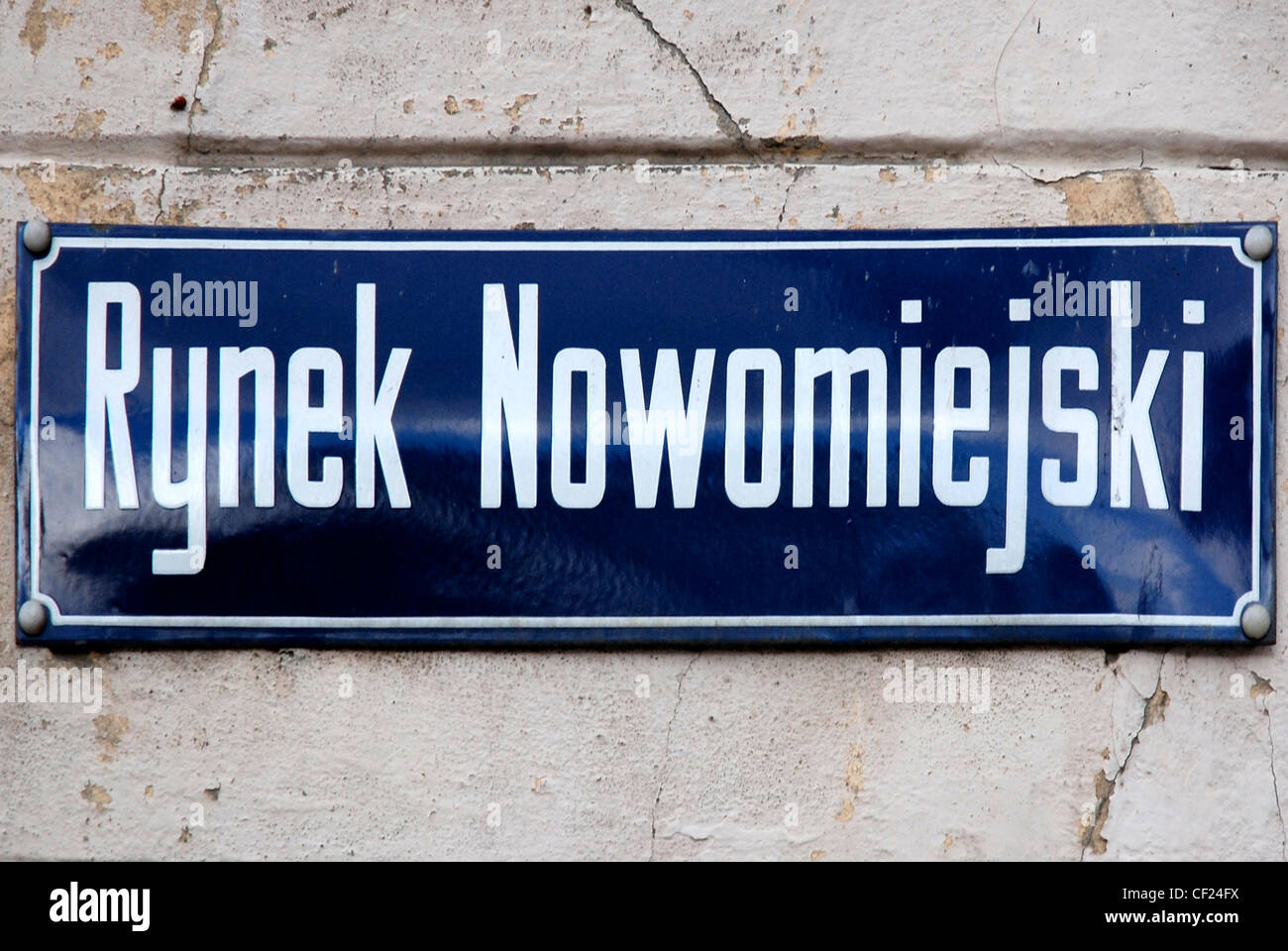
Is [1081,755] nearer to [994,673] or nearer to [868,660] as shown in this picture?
[994,673]

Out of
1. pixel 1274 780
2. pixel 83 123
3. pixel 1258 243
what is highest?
pixel 83 123

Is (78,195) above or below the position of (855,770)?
above

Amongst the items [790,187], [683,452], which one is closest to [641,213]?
[790,187]

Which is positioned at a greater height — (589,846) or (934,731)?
(934,731)

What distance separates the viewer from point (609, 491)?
4.79ft

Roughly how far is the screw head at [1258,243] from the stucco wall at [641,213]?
0.05m

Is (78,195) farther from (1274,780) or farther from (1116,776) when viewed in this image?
(1274,780)

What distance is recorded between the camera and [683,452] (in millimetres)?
1463

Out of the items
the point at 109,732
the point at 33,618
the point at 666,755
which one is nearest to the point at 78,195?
the point at 33,618

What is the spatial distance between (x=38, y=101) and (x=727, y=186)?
3.33ft

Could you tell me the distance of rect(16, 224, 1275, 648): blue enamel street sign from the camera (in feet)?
4.78

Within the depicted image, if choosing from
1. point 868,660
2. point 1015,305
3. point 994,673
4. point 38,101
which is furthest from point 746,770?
point 38,101

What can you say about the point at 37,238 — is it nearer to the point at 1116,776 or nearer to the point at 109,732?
the point at 109,732

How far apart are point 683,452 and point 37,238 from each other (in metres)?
0.97
